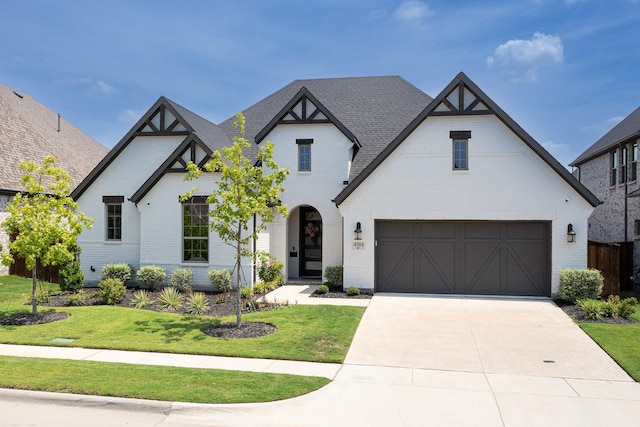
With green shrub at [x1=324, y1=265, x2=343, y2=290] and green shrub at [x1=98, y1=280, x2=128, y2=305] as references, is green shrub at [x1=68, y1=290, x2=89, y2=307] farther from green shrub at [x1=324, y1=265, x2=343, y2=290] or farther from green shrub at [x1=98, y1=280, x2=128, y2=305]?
green shrub at [x1=324, y1=265, x2=343, y2=290]

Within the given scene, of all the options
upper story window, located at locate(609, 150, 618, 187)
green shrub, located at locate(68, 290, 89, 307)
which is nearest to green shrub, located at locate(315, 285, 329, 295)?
green shrub, located at locate(68, 290, 89, 307)

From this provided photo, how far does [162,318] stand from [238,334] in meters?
3.06

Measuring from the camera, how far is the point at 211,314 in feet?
43.6

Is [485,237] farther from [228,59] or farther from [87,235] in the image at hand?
[87,235]

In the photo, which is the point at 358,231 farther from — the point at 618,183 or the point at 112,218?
the point at 618,183

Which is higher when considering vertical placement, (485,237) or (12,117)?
(12,117)

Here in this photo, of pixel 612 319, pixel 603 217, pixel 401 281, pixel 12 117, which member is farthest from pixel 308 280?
pixel 12 117

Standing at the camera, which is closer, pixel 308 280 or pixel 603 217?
pixel 308 280

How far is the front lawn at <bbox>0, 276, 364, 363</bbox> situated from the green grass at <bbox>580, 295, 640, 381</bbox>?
5.38 meters

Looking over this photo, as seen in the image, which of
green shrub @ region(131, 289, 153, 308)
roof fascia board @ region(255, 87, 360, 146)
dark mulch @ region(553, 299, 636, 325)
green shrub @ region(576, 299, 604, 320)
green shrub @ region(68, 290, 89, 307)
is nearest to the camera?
dark mulch @ region(553, 299, 636, 325)

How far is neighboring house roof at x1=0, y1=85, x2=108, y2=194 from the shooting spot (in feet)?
72.0

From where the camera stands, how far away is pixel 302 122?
18031 mm

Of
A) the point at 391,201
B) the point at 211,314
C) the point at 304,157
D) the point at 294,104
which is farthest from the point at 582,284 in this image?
the point at 294,104

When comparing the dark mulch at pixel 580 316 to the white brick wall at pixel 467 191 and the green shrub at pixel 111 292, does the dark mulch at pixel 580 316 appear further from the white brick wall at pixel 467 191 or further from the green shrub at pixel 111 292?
the green shrub at pixel 111 292
